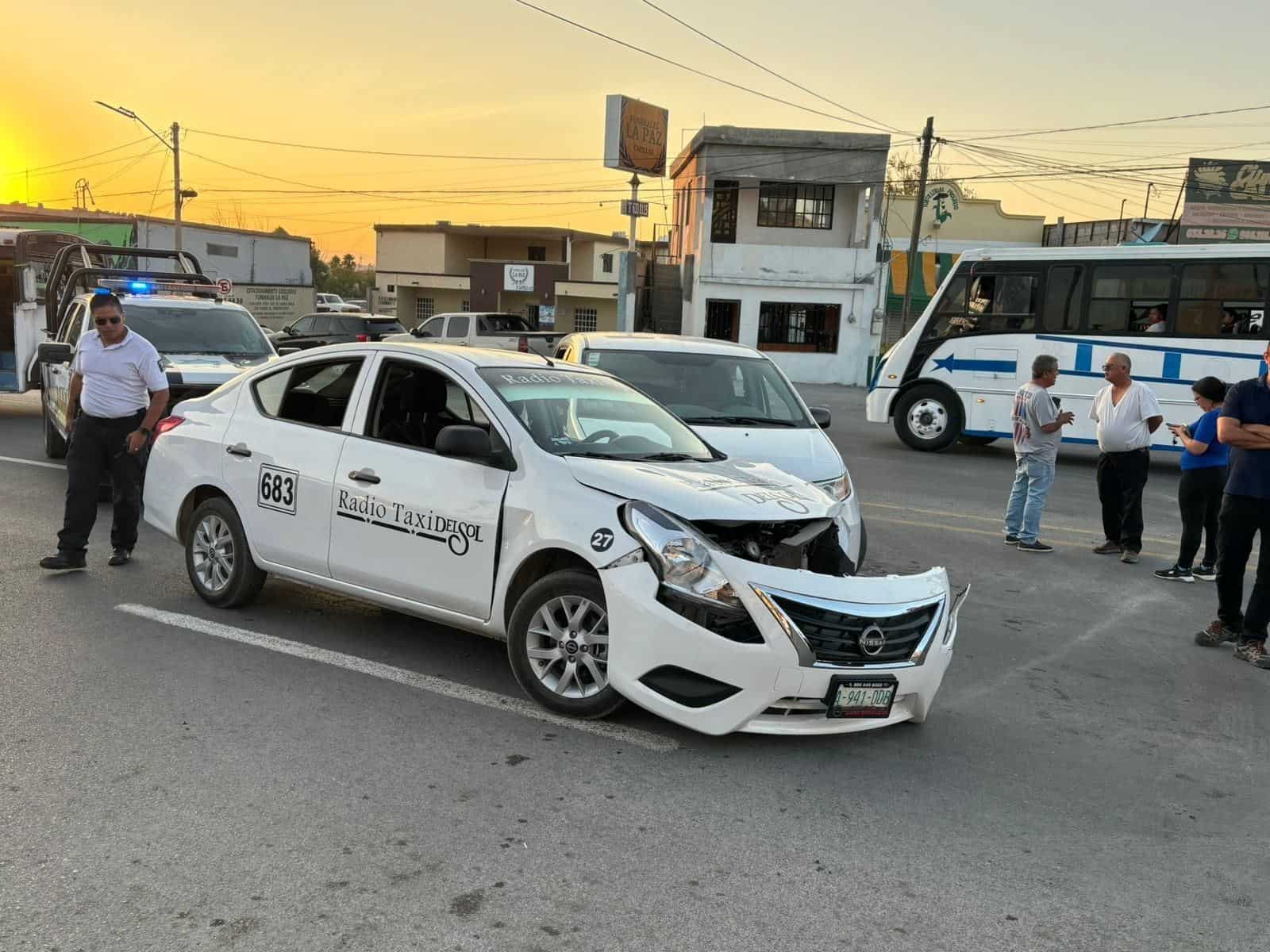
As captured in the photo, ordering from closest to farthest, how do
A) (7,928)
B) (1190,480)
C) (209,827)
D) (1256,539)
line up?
(7,928) → (209,827) → (1190,480) → (1256,539)

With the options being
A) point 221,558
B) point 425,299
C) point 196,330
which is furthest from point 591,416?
point 425,299

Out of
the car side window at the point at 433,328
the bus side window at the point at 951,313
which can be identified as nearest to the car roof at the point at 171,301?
the bus side window at the point at 951,313

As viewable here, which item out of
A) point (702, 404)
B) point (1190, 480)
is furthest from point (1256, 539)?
point (702, 404)

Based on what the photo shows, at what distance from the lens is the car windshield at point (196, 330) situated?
34.9ft

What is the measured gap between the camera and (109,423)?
6.98m

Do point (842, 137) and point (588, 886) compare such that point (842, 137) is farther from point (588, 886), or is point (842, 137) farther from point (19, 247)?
point (588, 886)

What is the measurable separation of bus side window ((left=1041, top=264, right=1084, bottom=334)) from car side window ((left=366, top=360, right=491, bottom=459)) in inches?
485

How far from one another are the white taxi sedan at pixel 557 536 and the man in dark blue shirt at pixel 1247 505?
2.34m

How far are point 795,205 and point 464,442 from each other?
31.1 metres

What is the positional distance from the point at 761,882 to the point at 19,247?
15.7m

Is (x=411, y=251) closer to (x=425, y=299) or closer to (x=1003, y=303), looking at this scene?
(x=425, y=299)

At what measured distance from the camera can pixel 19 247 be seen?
591 inches

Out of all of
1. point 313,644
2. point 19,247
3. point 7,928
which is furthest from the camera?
point 19,247

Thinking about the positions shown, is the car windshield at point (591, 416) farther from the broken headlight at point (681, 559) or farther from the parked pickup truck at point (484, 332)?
the parked pickup truck at point (484, 332)
